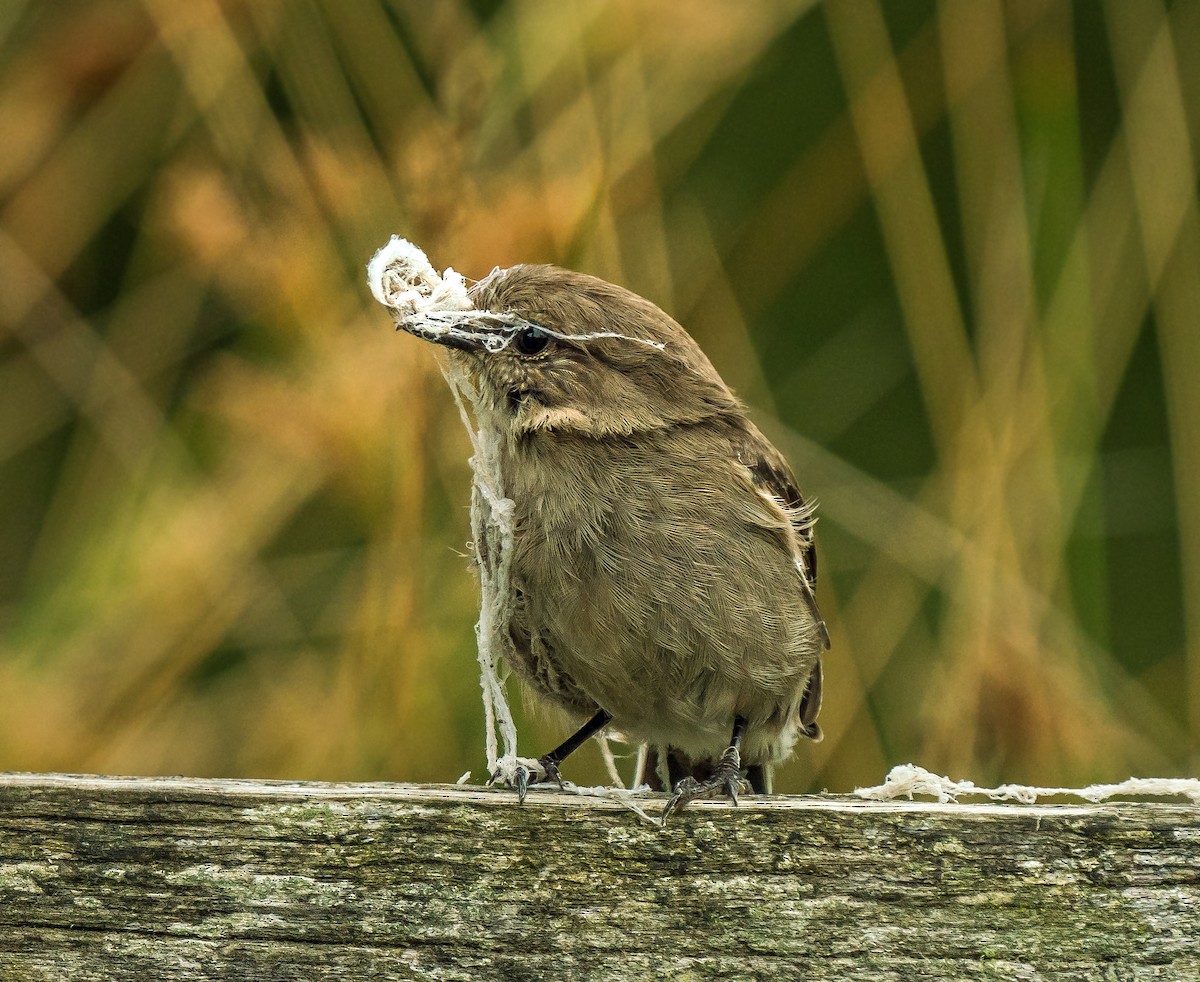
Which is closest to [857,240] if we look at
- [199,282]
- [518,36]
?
[518,36]

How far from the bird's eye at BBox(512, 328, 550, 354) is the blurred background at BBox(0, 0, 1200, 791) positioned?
35 centimetres

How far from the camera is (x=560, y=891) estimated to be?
1.79m

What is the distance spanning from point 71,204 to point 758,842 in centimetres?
261

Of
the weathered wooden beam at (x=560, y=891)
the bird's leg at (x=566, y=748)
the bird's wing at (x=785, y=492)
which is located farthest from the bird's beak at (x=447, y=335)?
the weathered wooden beam at (x=560, y=891)

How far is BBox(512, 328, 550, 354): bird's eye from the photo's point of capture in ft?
9.36

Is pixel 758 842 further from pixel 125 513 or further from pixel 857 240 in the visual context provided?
pixel 857 240

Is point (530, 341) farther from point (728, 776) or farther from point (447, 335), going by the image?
point (728, 776)

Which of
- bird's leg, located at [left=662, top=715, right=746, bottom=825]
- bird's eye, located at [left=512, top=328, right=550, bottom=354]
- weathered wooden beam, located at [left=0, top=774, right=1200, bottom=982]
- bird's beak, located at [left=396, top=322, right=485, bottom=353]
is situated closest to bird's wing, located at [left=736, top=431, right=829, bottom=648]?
bird's leg, located at [left=662, top=715, right=746, bottom=825]

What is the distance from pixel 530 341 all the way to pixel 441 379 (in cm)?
38

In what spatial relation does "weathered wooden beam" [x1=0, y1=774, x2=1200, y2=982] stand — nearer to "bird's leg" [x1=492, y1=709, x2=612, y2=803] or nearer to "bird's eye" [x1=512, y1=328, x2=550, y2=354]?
"bird's leg" [x1=492, y1=709, x2=612, y2=803]

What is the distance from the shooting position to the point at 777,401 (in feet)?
13.6

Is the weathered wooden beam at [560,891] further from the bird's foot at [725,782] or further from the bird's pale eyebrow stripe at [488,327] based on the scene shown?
the bird's pale eyebrow stripe at [488,327]

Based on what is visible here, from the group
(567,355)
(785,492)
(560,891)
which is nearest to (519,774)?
(560,891)

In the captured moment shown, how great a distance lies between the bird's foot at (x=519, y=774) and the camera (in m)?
2.07
